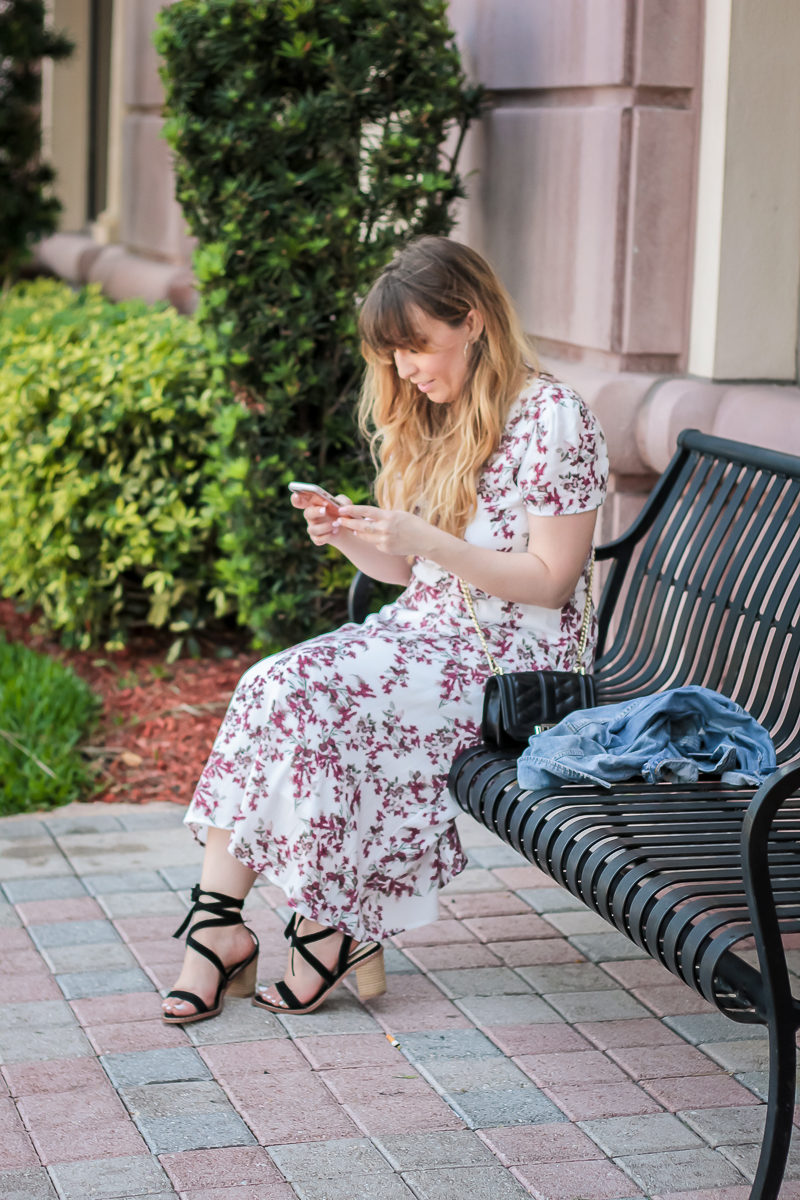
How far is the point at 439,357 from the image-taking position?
3438 millimetres

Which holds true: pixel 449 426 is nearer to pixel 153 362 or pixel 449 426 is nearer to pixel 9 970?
pixel 9 970

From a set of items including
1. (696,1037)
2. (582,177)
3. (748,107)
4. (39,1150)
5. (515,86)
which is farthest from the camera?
(515,86)

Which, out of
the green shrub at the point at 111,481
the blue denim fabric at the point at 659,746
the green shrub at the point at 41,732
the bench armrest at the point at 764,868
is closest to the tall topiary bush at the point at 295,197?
the green shrub at the point at 111,481

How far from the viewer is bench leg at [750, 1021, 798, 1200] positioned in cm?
234

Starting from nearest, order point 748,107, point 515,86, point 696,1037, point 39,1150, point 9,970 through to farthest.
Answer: point 39,1150, point 696,1037, point 9,970, point 748,107, point 515,86

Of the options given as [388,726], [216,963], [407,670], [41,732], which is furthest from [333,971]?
[41,732]

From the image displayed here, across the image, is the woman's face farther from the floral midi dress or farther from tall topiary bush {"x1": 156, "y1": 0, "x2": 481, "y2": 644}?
tall topiary bush {"x1": 156, "y1": 0, "x2": 481, "y2": 644}

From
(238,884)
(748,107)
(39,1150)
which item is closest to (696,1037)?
(238,884)

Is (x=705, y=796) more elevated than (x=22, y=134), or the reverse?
(x=22, y=134)

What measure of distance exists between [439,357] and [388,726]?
81 cm

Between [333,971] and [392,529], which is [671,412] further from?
[333,971]

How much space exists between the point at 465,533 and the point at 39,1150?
155 cm

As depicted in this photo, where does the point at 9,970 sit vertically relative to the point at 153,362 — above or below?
below

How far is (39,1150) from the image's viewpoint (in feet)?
8.96
